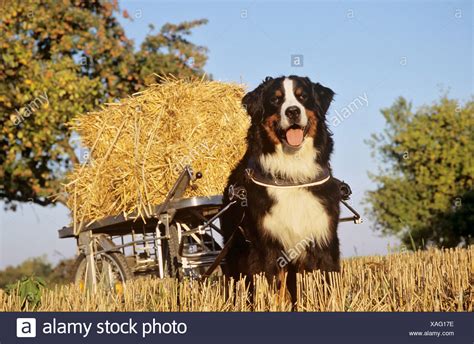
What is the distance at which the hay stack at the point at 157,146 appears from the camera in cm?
786

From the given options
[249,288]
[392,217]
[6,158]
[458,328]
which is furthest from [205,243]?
[392,217]

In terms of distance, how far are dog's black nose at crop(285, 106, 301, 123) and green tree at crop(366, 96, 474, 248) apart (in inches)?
532

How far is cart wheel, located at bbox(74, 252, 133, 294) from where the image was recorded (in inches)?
316

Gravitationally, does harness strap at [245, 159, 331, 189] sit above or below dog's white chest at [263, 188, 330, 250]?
above

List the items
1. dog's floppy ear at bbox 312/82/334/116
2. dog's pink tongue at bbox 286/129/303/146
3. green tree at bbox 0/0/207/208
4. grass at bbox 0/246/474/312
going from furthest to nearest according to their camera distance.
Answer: green tree at bbox 0/0/207/208 → dog's floppy ear at bbox 312/82/334/116 → dog's pink tongue at bbox 286/129/303/146 → grass at bbox 0/246/474/312

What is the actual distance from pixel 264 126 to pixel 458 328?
2264 millimetres

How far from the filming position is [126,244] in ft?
26.7

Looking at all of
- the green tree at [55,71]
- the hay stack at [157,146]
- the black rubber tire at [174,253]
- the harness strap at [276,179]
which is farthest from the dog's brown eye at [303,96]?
the green tree at [55,71]

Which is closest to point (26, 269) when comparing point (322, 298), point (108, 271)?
point (108, 271)

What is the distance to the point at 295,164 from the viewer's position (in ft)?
19.4

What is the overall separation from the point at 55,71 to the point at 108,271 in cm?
742

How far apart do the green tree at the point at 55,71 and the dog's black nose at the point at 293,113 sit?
343 inches

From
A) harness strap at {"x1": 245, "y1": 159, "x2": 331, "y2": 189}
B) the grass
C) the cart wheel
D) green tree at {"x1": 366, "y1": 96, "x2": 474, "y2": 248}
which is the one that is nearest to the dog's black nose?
harness strap at {"x1": 245, "y1": 159, "x2": 331, "y2": 189}

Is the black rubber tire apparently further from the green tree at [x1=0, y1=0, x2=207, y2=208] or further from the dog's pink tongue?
the green tree at [x1=0, y1=0, x2=207, y2=208]
